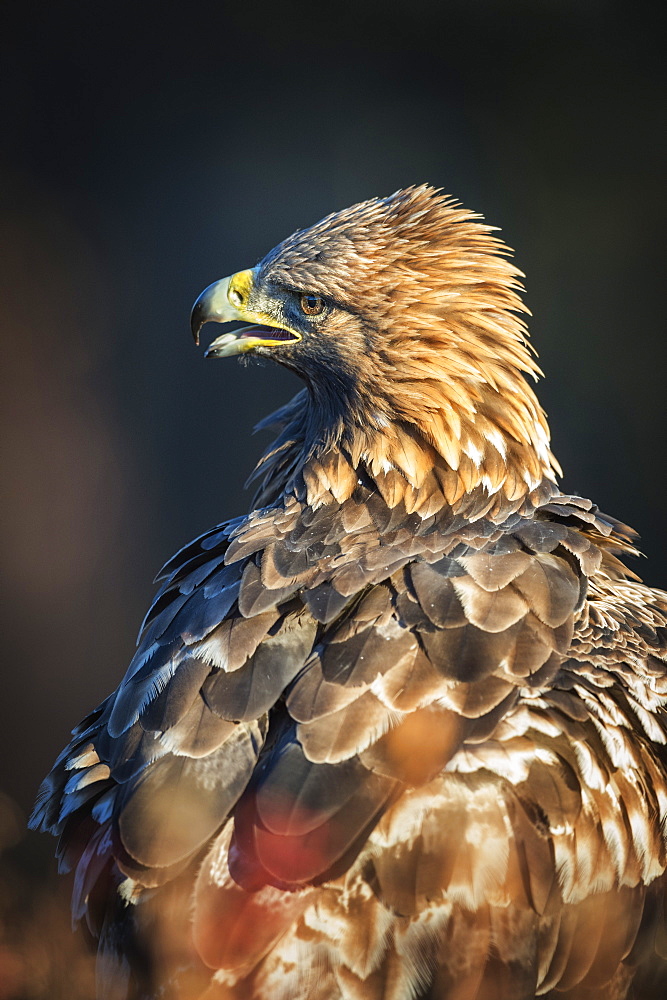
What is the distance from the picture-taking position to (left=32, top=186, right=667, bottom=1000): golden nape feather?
1304mm

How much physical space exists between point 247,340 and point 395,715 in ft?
3.43

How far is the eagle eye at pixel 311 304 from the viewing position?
1.99 meters

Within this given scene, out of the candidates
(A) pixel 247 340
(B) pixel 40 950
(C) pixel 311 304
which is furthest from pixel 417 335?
(B) pixel 40 950

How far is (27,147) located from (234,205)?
885mm

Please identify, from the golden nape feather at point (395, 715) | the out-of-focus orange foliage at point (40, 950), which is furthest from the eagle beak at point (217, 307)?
the out-of-focus orange foliage at point (40, 950)

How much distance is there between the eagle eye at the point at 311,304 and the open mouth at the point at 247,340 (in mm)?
88

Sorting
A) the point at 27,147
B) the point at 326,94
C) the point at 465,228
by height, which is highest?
the point at 27,147

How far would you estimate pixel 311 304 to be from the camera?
201 centimetres

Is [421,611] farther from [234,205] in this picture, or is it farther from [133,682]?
[234,205]

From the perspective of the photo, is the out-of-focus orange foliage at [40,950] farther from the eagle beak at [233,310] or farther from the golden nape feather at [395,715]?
the eagle beak at [233,310]

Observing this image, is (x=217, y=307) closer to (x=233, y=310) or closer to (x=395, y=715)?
(x=233, y=310)

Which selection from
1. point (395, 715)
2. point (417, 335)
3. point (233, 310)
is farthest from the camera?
point (233, 310)

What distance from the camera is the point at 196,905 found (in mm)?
1307

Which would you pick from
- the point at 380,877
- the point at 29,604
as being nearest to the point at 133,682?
the point at 380,877
